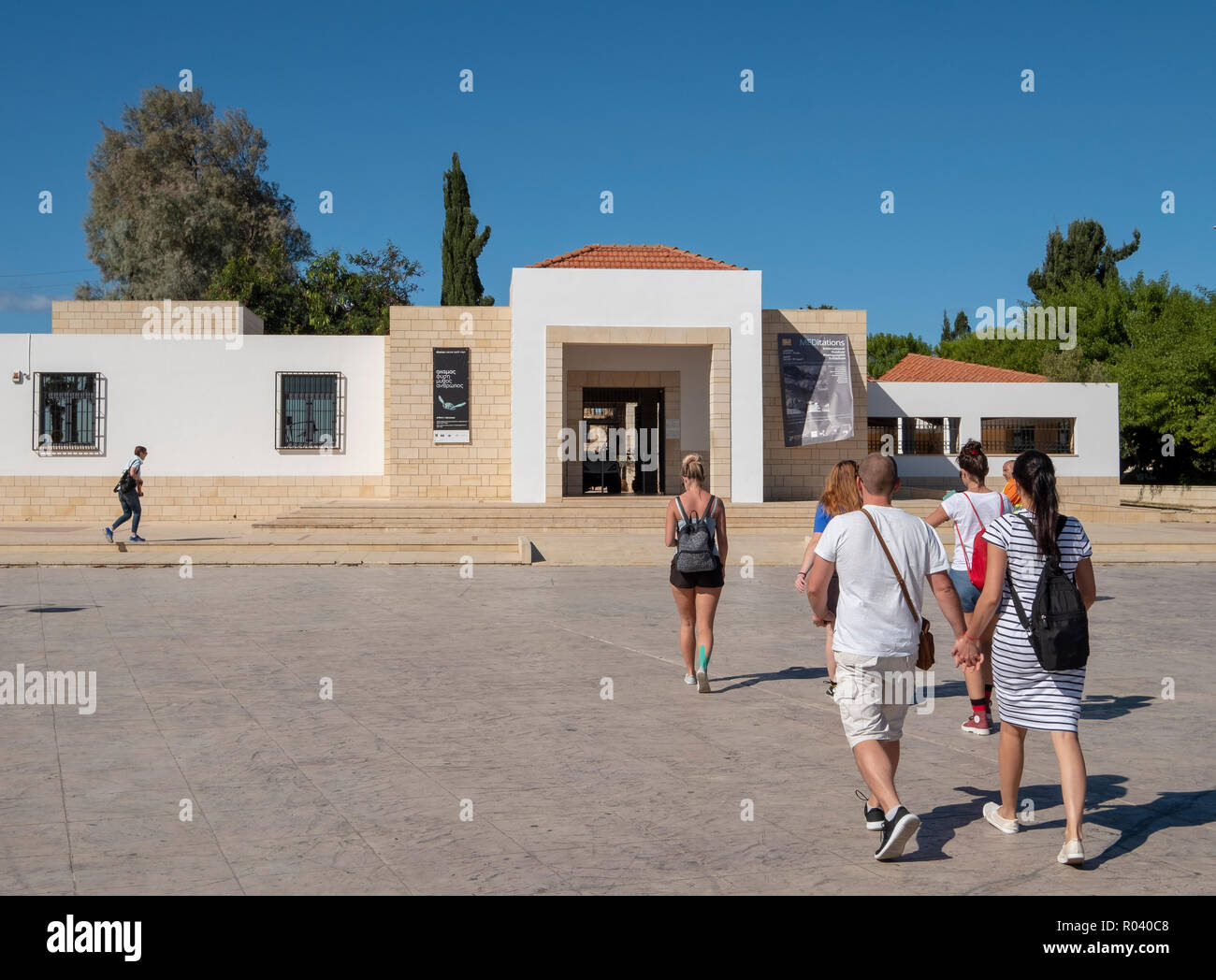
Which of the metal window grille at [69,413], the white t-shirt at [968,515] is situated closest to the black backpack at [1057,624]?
the white t-shirt at [968,515]

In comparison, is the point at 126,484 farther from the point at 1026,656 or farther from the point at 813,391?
the point at 1026,656

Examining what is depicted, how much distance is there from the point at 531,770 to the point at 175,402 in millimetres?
23184

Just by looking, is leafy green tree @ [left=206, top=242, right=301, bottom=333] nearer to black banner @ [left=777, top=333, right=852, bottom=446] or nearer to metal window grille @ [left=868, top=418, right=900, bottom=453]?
black banner @ [left=777, top=333, right=852, bottom=446]

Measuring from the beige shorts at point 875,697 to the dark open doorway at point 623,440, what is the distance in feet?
75.5

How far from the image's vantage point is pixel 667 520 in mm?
7664

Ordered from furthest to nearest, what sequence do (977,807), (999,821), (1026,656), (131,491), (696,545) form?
(131,491) → (696,545) → (977,807) → (999,821) → (1026,656)

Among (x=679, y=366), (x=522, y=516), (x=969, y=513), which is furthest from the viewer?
(x=679, y=366)

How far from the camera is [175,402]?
2589 cm

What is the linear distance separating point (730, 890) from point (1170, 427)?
40192 mm

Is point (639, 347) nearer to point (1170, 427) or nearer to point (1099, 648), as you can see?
point (1099, 648)

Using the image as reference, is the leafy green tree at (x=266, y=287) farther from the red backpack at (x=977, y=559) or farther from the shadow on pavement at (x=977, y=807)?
the shadow on pavement at (x=977, y=807)

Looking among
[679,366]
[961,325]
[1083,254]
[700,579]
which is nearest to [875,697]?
[700,579]

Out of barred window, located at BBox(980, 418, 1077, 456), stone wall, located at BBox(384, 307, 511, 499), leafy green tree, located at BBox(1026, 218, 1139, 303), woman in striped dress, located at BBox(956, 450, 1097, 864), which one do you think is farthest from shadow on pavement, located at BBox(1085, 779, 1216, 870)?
leafy green tree, located at BBox(1026, 218, 1139, 303)
